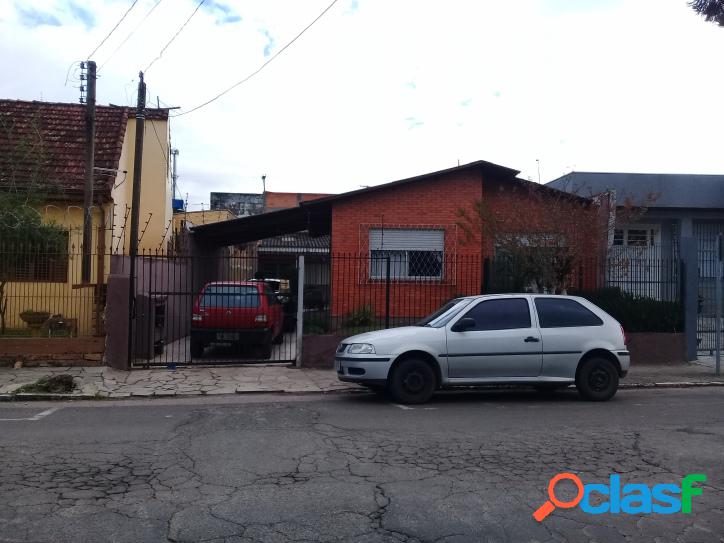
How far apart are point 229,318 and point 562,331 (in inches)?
257

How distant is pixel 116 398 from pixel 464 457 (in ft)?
20.2

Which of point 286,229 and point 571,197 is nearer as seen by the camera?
point 571,197

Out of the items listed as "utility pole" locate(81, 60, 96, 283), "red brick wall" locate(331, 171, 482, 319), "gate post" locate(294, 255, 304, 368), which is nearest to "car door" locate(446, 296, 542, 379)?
"gate post" locate(294, 255, 304, 368)

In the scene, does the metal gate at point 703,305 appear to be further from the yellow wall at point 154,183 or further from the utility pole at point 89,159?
the yellow wall at point 154,183

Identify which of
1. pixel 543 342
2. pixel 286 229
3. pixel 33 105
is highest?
pixel 33 105

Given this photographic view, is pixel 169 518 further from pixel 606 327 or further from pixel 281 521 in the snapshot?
pixel 606 327

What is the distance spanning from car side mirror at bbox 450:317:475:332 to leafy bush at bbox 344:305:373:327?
516 centimetres

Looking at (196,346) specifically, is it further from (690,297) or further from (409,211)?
(690,297)

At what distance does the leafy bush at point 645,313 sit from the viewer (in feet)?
46.3

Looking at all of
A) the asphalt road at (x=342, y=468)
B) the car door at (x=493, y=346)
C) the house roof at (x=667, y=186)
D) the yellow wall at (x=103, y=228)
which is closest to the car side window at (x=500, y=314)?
the car door at (x=493, y=346)

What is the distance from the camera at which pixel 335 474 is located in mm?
6062

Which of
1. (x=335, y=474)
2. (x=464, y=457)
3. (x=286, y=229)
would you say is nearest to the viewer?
(x=335, y=474)

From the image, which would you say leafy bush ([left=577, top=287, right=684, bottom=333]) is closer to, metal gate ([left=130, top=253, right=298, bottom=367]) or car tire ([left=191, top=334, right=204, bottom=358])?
metal gate ([left=130, top=253, right=298, bottom=367])

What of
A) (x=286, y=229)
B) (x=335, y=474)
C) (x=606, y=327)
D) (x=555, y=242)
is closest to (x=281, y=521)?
(x=335, y=474)
